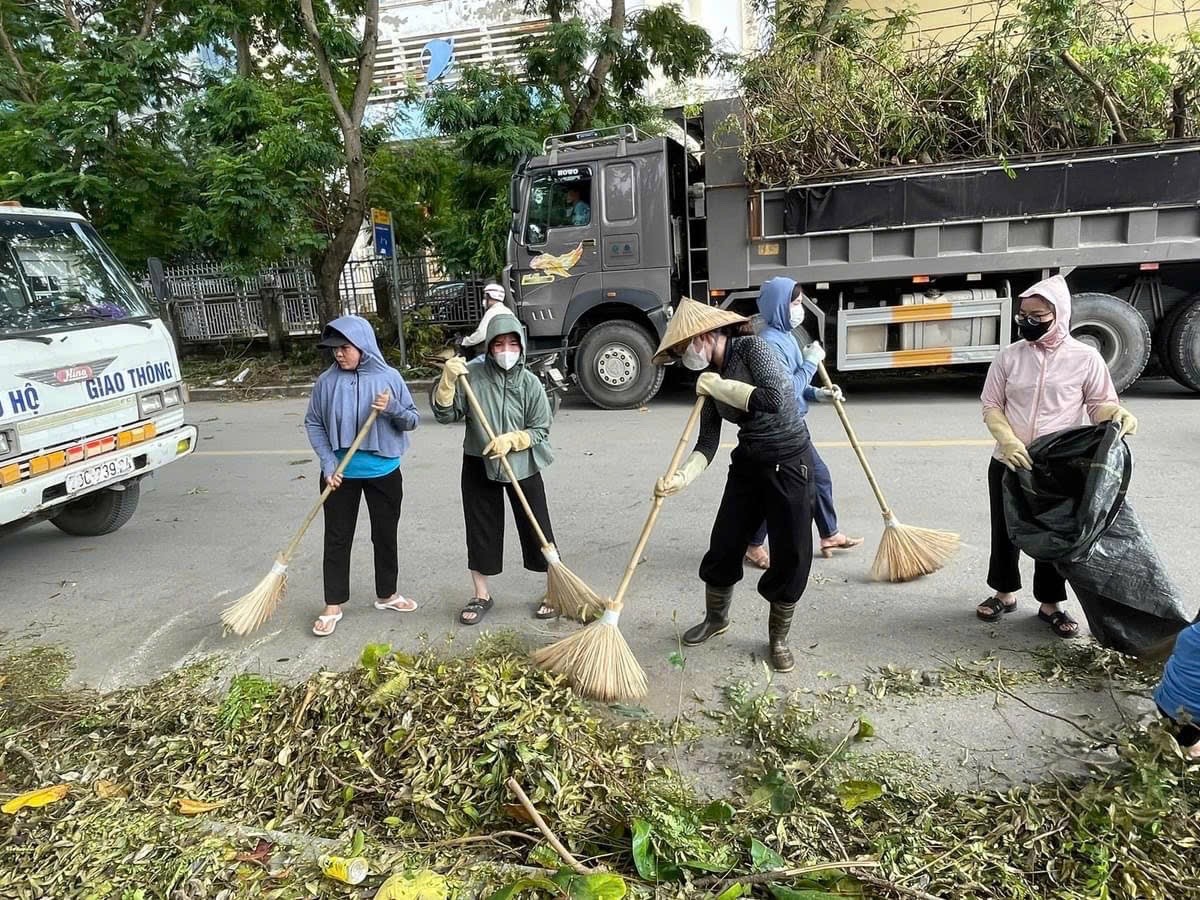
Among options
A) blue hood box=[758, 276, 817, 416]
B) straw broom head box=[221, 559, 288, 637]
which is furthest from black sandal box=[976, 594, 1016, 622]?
straw broom head box=[221, 559, 288, 637]

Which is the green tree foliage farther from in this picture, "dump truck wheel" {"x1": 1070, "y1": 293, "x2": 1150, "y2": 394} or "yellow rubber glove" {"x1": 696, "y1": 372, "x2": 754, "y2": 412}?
"dump truck wheel" {"x1": 1070, "y1": 293, "x2": 1150, "y2": 394}

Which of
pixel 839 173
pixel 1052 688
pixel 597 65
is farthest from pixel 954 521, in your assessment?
pixel 597 65

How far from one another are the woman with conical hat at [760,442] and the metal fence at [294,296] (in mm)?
11496

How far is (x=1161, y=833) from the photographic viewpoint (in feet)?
6.72

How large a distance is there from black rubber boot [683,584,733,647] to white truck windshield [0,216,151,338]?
3.92 meters

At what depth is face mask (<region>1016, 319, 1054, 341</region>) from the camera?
3029mm

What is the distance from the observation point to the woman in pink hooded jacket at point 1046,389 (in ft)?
9.89

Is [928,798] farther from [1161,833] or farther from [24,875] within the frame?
[24,875]

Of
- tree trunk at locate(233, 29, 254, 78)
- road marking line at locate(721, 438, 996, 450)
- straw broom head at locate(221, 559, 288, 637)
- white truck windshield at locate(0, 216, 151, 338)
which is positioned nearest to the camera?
straw broom head at locate(221, 559, 288, 637)

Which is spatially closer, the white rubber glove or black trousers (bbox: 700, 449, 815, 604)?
black trousers (bbox: 700, 449, 815, 604)

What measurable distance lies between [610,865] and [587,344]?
7.07 m

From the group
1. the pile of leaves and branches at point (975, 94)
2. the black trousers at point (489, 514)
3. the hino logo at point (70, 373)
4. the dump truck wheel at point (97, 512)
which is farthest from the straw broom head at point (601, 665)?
the pile of leaves and branches at point (975, 94)

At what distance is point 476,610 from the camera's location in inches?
152

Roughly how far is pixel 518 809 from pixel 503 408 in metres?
1.87
